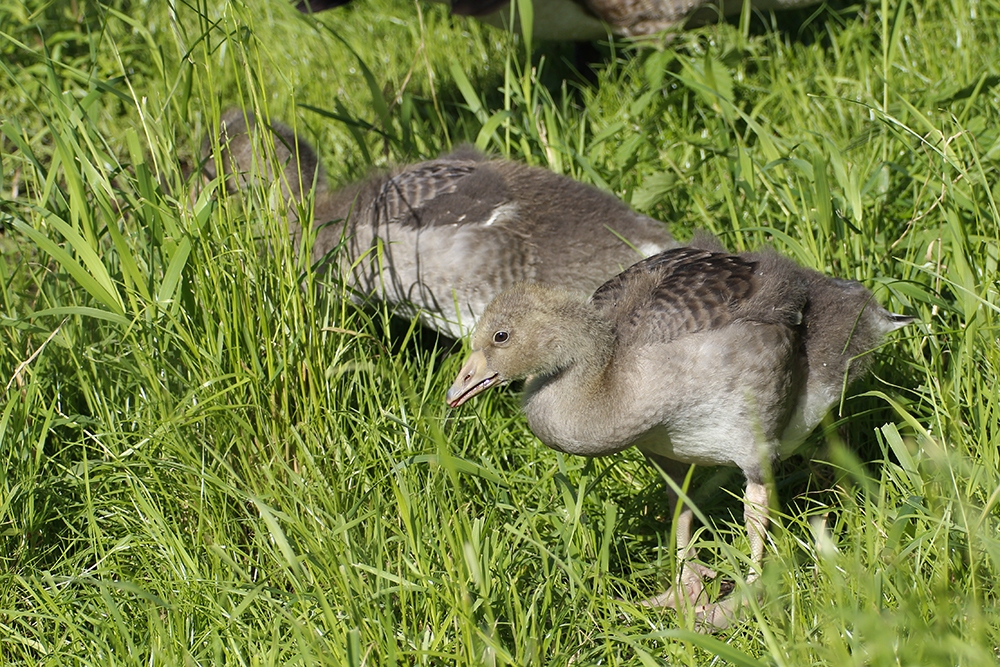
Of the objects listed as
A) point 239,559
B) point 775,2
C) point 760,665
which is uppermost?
point 775,2

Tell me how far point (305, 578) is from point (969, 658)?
1.77m

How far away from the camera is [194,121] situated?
19.9ft

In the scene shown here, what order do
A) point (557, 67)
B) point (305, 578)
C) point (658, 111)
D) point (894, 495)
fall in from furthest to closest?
point (557, 67) → point (658, 111) → point (894, 495) → point (305, 578)

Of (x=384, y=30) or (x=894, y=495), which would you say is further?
(x=384, y=30)

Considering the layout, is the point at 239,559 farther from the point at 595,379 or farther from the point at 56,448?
the point at 595,379

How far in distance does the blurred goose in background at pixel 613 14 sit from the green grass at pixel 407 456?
99cm

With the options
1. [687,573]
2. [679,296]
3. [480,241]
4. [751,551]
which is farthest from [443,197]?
[751,551]

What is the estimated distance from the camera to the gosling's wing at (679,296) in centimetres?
298

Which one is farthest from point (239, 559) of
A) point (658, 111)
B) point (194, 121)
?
point (194, 121)

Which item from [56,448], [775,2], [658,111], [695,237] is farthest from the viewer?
[775,2]

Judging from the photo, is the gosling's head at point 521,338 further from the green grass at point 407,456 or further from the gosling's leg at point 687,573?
the gosling's leg at point 687,573

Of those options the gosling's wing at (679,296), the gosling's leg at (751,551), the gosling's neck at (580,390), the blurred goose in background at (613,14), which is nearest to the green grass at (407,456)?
the gosling's leg at (751,551)

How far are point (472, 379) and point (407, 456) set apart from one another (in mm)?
389

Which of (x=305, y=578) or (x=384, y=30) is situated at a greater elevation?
(x=384, y=30)
